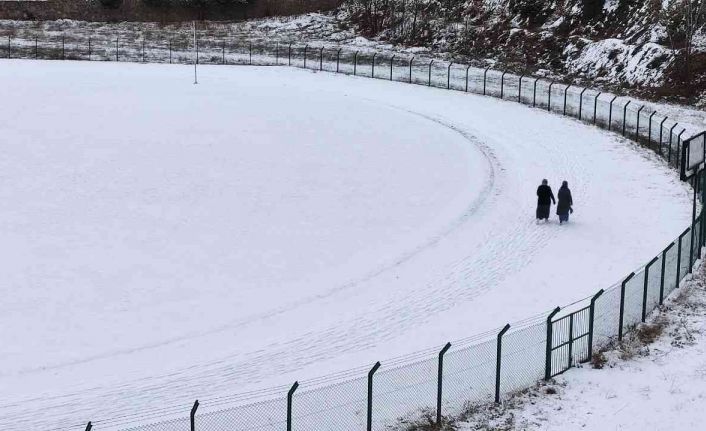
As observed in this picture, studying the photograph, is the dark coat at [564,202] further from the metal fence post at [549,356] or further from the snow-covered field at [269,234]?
the metal fence post at [549,356]

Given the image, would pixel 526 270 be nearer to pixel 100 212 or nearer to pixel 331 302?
pixel 331 302

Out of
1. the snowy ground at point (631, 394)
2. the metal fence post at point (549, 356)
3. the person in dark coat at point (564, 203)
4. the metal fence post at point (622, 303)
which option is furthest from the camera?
the person in dark coat at point (564, 203)

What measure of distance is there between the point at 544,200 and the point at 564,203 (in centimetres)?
63

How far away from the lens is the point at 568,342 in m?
19.4

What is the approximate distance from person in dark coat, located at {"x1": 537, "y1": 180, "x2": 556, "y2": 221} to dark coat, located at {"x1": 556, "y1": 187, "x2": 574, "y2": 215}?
0.97ft

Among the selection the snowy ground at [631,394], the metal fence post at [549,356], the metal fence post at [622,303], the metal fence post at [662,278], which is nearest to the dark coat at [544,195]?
the metal fence post at [662,278]

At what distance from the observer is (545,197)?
1193 inches

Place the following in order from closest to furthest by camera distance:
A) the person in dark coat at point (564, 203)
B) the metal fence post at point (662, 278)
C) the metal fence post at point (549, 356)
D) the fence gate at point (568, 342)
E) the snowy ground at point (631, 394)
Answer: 1. the snowy ground at point (631, 394)
2. the metal fence post at point (549, 356)
3. the fence gate at point (568, 342)
4. the metal fence post at point (662, 278)
5. the person in dark coat at point (564, 203)

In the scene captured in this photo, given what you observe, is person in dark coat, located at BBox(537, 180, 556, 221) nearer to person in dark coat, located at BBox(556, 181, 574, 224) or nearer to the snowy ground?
person in dark coat, located at BBox(556, 181, 574, 224)

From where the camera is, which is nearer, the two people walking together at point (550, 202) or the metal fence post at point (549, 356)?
the metal fence post at point (549, 356)

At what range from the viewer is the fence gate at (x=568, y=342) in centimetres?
1939

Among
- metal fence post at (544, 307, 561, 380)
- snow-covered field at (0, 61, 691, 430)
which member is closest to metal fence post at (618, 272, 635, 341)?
metal fence post at (544, 307, 561, 380)

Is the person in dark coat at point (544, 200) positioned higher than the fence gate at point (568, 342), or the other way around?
the person in dark coat at point (544, 200)

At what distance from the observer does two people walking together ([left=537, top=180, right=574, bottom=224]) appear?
30.2 meters
